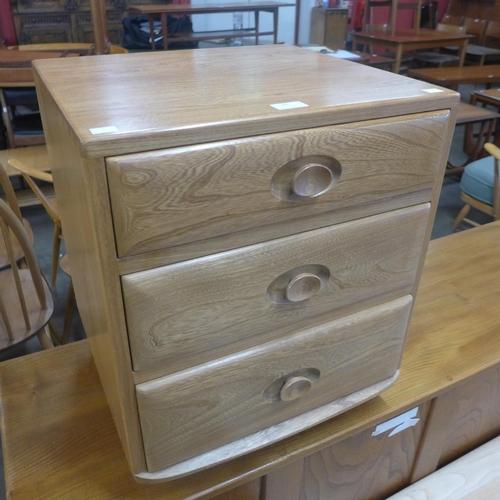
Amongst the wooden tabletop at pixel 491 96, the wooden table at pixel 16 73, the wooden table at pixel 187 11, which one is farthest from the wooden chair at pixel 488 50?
the wooden table at pixel 16 73

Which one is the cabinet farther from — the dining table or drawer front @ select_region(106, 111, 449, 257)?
drawer front @ select_region(106, 111, 449, 257)

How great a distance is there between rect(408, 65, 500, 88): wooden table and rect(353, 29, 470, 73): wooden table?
58cm

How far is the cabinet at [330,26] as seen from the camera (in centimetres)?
532

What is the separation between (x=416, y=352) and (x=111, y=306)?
612 mm

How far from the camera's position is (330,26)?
5379mm

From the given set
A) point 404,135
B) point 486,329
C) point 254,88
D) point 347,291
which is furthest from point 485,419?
point 254,88

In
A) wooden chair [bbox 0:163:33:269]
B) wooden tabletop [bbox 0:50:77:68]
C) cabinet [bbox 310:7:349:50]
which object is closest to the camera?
wooden chair [bbox 0:163:33:269]

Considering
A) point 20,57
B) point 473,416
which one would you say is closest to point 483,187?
point 473,416

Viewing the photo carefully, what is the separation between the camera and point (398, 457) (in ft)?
2.97

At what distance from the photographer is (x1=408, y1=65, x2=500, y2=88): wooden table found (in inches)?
129

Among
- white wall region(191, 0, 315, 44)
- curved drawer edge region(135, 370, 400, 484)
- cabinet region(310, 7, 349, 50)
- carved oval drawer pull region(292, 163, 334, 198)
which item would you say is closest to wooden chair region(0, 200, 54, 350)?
curved drawer edge region(135, 370, 400, 484)

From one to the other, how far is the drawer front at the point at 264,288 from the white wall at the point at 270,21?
547cm

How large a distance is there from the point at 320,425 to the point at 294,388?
14 cm

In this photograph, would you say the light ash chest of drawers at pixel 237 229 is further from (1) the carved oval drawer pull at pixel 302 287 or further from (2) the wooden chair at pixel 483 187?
(2) the wooden chair at pixel 483 187
